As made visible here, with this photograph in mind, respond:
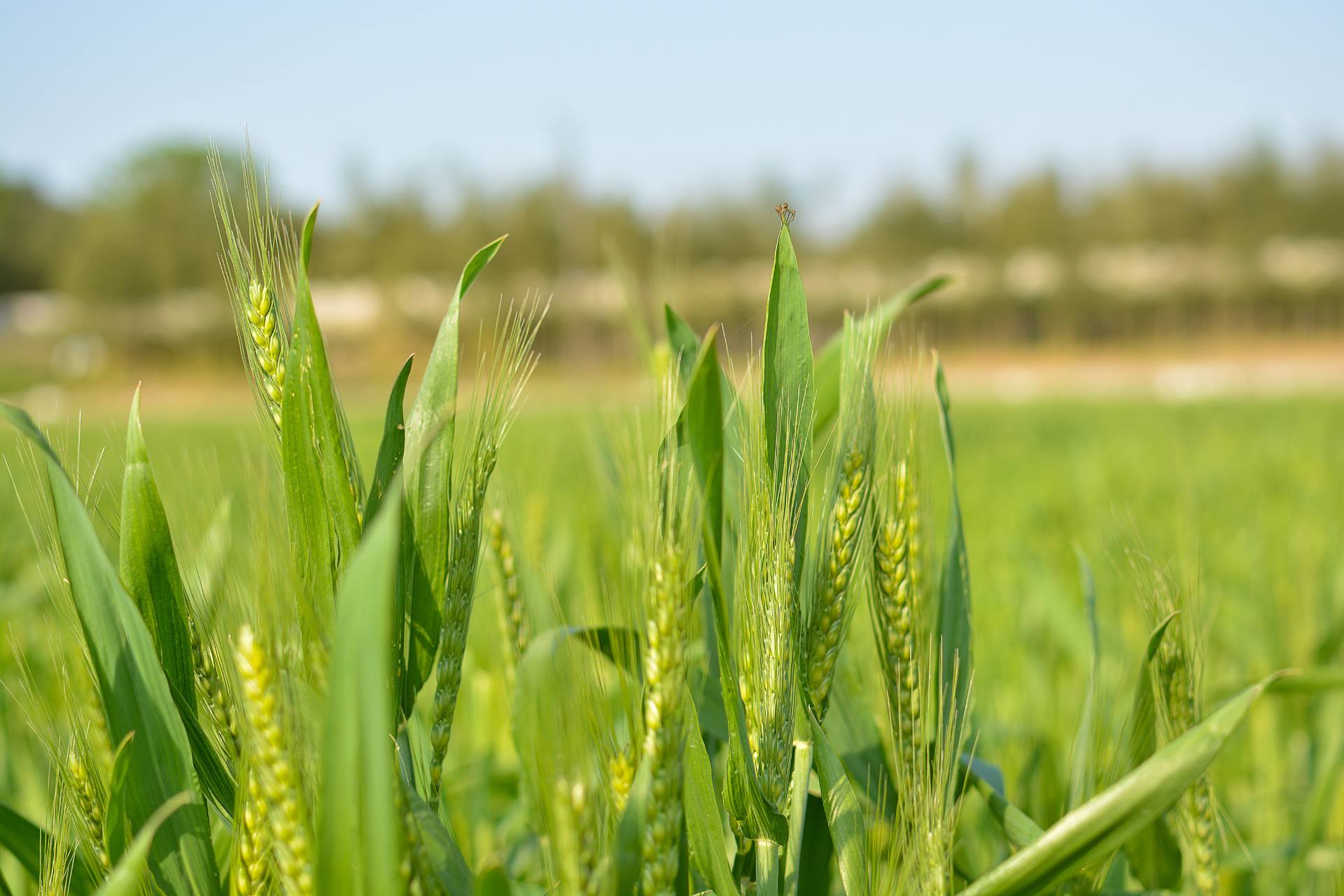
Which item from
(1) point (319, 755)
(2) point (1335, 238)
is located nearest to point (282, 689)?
(1) point (319, 755)

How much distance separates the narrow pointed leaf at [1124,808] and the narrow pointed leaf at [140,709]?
A: 1.47ft

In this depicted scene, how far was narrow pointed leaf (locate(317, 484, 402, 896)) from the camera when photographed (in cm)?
38

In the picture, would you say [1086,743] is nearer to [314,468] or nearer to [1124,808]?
[1124,808]

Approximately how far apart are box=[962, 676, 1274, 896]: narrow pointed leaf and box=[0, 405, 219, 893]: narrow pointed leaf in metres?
0.45

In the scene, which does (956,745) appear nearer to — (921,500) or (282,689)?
(921,500)

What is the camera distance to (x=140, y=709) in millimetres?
545

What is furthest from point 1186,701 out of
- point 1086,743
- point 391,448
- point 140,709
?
point 140,709

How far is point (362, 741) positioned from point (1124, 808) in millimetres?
401

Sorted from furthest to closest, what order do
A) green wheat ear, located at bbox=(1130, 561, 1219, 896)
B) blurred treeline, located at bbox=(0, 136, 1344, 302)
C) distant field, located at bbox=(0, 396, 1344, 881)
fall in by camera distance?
blurred treeline, located at bbox=(0, 136, 1344, 302)
distant field, located at bbox=(0, 396, 1344, 881)
green wheat ear, located at bbox=(1130, 561, 1219, 896)

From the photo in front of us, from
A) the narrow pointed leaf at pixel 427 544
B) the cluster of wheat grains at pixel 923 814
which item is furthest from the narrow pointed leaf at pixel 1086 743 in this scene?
the narrow pointed leaf at pixel 427 544

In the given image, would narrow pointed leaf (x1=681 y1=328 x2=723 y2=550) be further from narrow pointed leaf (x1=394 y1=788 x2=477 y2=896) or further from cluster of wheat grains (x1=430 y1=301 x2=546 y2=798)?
narrow pointed leaf (x1=394 y1=788 x2=477 y2=896)

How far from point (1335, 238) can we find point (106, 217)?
132 ft

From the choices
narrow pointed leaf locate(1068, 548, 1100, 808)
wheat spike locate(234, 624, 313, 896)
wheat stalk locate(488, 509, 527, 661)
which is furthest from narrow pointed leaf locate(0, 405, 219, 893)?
narrow pointed leaf locate(1068, 548, 1100, 808)

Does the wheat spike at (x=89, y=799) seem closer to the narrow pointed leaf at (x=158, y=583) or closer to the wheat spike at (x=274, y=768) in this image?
the narrow pointed leaf at (x=158, y=583)
